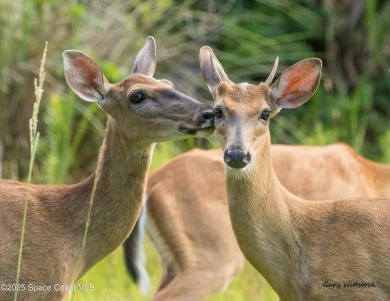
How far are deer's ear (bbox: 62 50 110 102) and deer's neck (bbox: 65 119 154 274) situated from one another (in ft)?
0.98

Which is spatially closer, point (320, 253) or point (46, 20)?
point (320, 253)

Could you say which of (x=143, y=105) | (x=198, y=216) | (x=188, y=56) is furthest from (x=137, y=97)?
(x=188, y=56)

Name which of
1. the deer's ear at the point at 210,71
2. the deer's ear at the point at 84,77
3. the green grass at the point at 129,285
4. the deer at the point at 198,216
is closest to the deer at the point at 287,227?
the deer's ear at the point at 210,71

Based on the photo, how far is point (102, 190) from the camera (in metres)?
5.98

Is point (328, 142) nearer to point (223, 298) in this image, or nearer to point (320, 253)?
point (223, 298)

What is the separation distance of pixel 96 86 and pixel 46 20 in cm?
517

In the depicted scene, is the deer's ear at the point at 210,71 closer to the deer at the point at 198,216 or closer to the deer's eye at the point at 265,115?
the deer's eye at the point at 265,115

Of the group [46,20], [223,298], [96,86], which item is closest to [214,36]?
[46,20]

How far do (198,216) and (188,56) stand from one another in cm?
463

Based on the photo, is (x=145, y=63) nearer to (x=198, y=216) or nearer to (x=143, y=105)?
(x=143, y=105)

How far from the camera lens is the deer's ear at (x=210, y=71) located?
598cm

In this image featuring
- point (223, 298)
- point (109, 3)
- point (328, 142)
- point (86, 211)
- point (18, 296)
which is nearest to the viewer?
point (18, 296)

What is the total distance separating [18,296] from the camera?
215 inches

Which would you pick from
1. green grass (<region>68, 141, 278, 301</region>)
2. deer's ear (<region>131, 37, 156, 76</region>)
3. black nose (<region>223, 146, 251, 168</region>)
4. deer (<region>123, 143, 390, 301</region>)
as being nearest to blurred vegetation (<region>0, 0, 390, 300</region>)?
green grass (<region>68, 141, 278, 301</region>)
